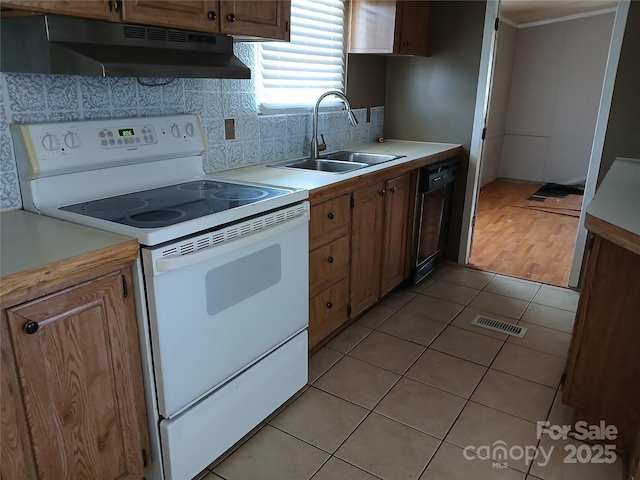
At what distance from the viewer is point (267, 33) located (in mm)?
2082

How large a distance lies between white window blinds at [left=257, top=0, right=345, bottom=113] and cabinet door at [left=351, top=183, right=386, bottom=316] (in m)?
0.72

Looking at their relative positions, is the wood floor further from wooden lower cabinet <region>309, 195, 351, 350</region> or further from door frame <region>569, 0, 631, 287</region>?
wooden lower cabinet <region>309, 195, 351, 350</region>

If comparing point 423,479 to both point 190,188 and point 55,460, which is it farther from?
point 190,188

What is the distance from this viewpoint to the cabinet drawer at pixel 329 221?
222 cm

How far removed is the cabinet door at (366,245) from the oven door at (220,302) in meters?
0.60

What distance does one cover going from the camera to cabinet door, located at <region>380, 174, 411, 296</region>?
287 centimetres

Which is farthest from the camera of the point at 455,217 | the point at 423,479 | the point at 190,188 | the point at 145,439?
the point at 455,217

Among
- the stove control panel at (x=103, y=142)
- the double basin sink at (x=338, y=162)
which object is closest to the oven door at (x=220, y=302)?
the stove control panel at (x=103, y=142)

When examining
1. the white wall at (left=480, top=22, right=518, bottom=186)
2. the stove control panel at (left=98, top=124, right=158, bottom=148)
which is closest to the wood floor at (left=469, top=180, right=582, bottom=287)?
the white wall at (left=480, top=22, right=518, bottom=186)

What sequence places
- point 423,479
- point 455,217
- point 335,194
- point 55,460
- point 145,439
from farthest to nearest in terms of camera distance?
point 455,217, point 335,194, point 423,479, point 145,439, point 55,460

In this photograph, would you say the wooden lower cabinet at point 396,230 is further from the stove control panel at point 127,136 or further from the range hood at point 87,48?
the range hood at point 87,48

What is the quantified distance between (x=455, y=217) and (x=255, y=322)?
237cm

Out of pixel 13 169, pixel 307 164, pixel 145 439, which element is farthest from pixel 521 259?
pixel 13 169

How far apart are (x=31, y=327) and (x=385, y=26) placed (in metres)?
2.72
